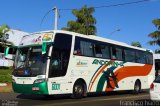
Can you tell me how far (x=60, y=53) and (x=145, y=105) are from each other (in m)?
4.94

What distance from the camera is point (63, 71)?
A: 63.6 feet

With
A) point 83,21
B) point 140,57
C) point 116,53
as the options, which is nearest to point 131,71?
point 140,57

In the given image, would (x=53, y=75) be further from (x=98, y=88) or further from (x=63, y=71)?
(x=98, y=88)

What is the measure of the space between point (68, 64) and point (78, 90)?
1760 mm

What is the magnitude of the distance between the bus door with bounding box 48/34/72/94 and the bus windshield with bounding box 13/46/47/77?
0.47m

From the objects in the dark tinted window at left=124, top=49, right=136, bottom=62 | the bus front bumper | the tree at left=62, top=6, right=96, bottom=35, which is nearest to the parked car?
the bus front bumper

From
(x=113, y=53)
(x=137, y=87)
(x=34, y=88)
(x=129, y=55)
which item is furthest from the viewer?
(x=137, y=87)

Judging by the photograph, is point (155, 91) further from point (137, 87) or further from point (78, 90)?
point (137, 87)

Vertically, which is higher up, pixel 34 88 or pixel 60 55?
pixel 60 55

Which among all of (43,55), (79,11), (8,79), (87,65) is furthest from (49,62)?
(79,11)

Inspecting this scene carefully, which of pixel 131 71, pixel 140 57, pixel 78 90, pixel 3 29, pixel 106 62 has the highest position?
pixel 3 29

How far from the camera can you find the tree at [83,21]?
202ft

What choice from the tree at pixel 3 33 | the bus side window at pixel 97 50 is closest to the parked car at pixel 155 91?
the bus side window at pixel 97 50

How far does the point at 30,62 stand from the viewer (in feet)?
61.6
